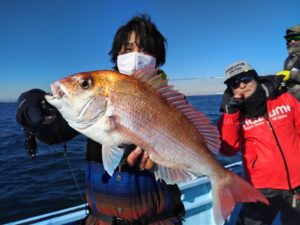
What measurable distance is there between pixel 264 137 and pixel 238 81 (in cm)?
86

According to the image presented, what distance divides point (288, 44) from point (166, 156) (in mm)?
3724

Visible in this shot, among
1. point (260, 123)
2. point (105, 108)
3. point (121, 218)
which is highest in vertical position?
point (105, 108)

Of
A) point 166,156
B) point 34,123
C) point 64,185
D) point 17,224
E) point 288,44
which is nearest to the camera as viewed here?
point 166,156

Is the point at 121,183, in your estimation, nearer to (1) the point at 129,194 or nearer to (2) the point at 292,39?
(1) the point at 129,194

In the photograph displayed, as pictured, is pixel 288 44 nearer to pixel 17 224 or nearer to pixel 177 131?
pixel 177 131

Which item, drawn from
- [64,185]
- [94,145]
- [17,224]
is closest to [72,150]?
[64,185]

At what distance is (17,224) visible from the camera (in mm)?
3320

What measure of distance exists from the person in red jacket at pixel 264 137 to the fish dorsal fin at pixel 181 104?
1.55m

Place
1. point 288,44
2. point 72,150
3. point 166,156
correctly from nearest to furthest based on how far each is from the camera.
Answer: point 166,156 < point 288,44 < point 72,150

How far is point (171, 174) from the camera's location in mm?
1945

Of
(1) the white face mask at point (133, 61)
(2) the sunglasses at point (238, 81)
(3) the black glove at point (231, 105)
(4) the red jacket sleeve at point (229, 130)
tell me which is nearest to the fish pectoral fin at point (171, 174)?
(1) the white face mask at point (133, 61)

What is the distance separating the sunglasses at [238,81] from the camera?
3852mm

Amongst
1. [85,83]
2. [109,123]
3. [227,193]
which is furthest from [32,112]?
[227,193]

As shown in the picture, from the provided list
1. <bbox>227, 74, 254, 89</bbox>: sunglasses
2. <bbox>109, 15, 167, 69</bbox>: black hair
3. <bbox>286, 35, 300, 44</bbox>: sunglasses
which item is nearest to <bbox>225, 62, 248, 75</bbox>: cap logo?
<bbox>227, 74, 254, 89</bbox>: sunglasses
